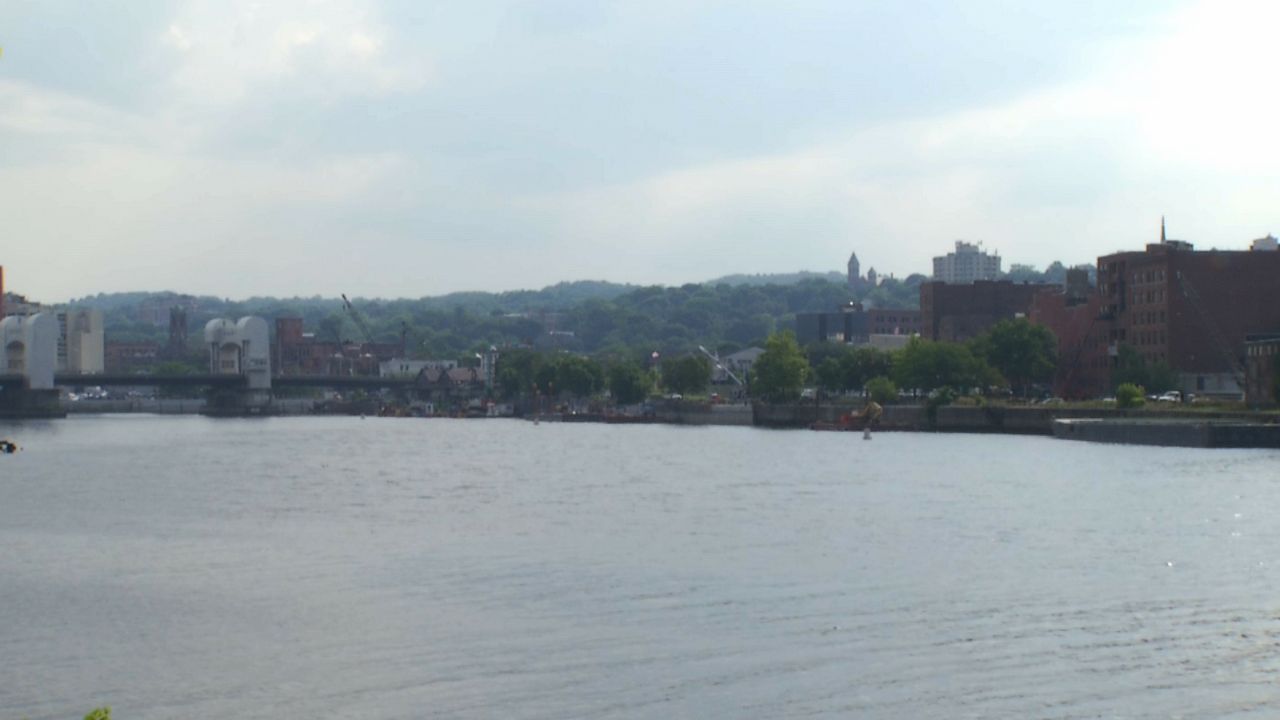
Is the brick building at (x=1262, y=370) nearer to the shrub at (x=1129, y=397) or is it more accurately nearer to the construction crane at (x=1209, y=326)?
the shrub at (x=1129, y=397)

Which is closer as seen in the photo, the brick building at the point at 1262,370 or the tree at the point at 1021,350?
the brick building at the point at 1262,370

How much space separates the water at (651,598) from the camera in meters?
28.3

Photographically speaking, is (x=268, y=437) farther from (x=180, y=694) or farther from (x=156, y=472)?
(x=180, y=694)

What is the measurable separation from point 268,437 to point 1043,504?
98710mm

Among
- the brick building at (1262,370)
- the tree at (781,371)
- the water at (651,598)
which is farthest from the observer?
the tree at (781,371)

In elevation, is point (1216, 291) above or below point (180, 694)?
above

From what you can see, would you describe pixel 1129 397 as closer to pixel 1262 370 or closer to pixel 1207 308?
pixel 1262 370

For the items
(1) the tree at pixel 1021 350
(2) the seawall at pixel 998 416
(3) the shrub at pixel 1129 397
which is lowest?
(2) the seawall at pixel 998 416

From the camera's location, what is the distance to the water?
28.3 m

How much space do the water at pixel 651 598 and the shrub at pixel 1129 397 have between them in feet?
145

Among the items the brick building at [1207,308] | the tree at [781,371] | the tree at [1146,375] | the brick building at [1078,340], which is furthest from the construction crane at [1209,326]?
the tree at [781,371]

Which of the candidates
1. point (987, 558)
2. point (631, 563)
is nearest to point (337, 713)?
point (631, 563)

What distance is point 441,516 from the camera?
58.8m

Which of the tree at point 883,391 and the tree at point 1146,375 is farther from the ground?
the tree at point 1146,375
